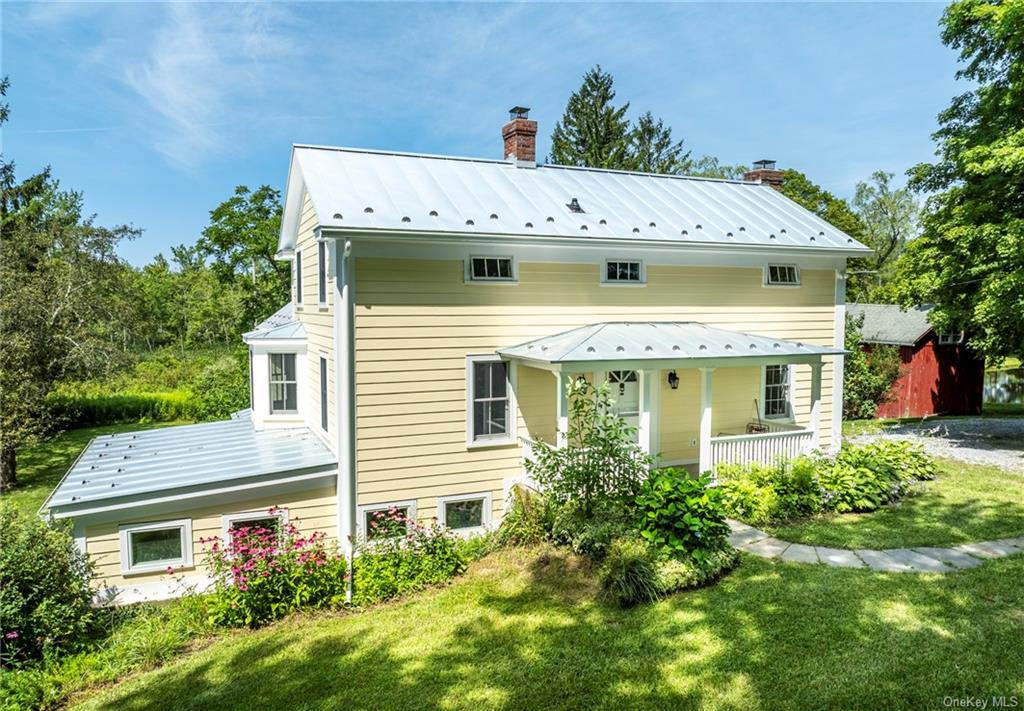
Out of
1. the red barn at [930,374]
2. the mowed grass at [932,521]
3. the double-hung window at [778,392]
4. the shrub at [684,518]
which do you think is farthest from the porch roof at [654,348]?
the red barn at [930,374]

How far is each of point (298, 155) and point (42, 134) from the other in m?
14.6

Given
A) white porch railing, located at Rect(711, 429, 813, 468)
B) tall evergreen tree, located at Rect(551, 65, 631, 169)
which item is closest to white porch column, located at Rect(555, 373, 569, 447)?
white porch railing, located at Rect(711, 429, 813, 468)

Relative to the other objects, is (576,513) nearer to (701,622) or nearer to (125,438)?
(701,622)

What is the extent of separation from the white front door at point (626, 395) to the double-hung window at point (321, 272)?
575 cm

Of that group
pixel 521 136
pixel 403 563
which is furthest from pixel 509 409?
pixel 521 136

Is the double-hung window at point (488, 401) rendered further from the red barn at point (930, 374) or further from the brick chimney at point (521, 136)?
the red barn at point (930, 374)

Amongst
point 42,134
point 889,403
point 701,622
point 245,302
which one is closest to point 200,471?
point 701,622

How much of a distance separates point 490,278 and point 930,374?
68.4 feet

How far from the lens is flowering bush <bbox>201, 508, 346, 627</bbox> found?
317 inches

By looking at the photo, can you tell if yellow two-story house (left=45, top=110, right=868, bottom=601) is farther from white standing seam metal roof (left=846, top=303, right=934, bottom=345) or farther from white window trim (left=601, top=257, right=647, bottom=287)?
white standing seam metal roof (left=846, top=303, right=934, bottom=345)

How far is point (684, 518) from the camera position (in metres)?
8.10

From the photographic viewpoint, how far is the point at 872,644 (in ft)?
20.3

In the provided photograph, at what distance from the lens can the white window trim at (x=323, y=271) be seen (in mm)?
10641

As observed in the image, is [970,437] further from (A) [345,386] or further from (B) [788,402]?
(A) [345,386]
